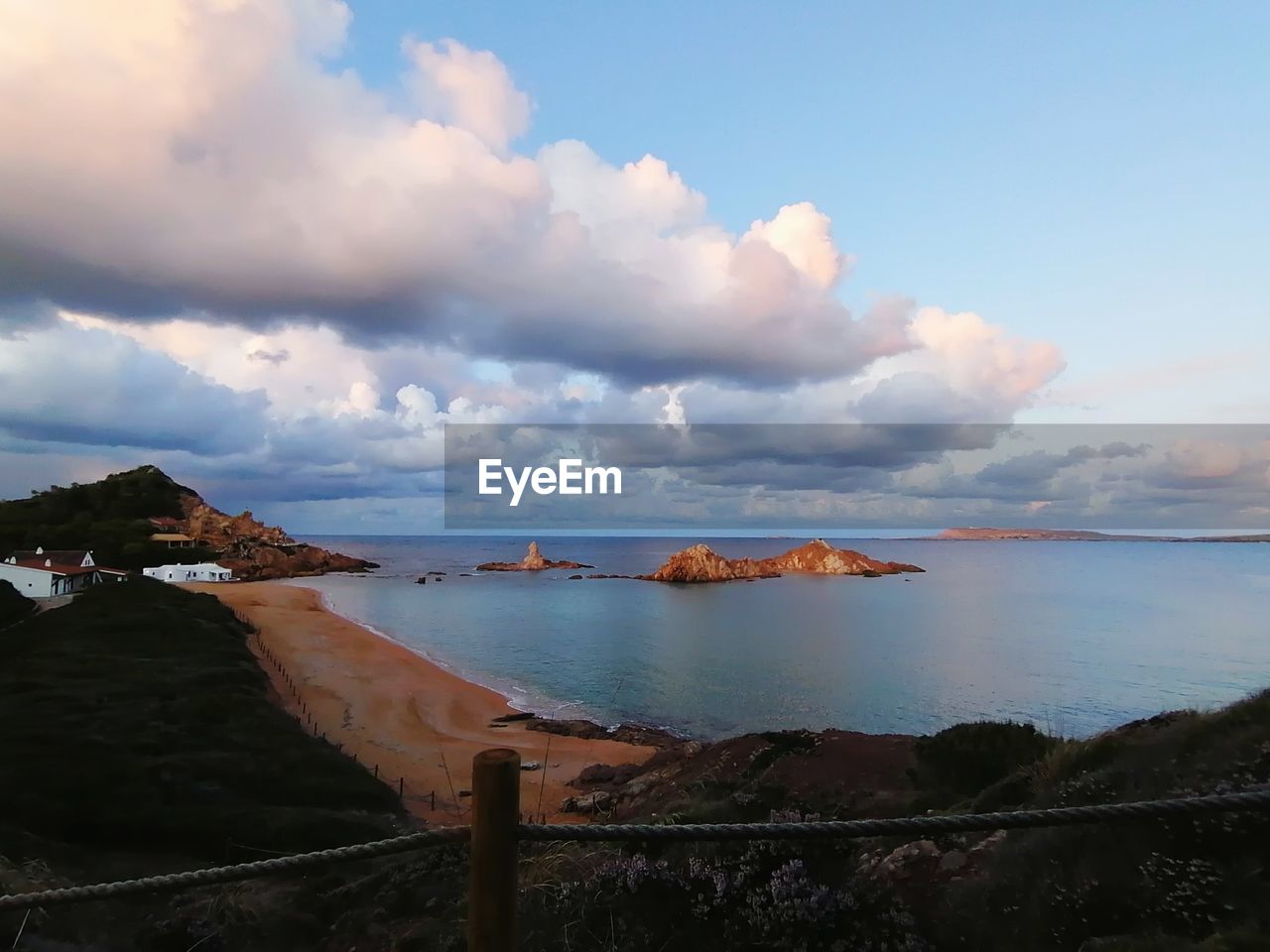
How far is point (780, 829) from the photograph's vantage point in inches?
88.7

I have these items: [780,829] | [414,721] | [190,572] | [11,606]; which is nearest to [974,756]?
[780,829]

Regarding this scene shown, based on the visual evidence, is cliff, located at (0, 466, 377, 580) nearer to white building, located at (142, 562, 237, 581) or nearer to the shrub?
white building, located at (142, 562, 237, 581)

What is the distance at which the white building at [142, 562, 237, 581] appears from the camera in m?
73.1

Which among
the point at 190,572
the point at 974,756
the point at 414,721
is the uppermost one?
the point at 974,756

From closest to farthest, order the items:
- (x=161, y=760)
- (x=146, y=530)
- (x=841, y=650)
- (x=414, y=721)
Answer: (x=161, y=760) → (x=414, y=721) → (x=841, y=650) → (x=146, y=530)

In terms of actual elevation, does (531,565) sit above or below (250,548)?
below

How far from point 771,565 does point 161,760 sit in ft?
355

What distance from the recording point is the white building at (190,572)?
73062mm

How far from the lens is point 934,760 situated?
10.7 meters

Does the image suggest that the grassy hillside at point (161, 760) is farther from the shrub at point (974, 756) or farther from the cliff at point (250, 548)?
the cliff at point (250, 548)

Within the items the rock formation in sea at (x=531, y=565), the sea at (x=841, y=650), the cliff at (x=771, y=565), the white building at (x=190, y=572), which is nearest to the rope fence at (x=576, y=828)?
the sea at (x=841, y=650)

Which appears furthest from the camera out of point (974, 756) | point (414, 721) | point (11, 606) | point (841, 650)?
point (841, 650)

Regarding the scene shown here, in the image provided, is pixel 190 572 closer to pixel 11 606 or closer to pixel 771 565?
pixel 11 606

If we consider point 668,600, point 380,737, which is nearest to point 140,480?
point 668,600
